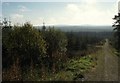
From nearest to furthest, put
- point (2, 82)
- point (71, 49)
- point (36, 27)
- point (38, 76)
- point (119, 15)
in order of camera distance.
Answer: point (2, 82), point (38, 76), point (36, 27), point (71, 49), point (119, 15)

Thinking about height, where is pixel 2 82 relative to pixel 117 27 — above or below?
below

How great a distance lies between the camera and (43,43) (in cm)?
1238

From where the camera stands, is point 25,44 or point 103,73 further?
point 25,44

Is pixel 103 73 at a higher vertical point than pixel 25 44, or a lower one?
lower

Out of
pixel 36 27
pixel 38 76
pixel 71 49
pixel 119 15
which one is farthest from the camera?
pixel 119 15

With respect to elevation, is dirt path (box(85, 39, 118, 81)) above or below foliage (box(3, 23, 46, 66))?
below

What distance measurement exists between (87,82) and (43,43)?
424cm

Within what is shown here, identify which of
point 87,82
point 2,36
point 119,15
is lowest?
point 87,82

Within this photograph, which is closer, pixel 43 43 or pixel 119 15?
pixel 43 43

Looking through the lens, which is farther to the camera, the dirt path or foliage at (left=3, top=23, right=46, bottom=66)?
foliage at (left=3, top=23, right=46, bottom=66)

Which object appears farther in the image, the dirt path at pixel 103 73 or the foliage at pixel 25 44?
the foliage at pixel 25 44

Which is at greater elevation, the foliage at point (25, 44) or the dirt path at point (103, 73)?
the foliage at point (25, 44)

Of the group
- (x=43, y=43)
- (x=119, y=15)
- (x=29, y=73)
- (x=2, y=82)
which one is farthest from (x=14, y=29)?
(x=119, y=15)

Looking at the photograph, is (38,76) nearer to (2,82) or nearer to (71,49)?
(2,82)
